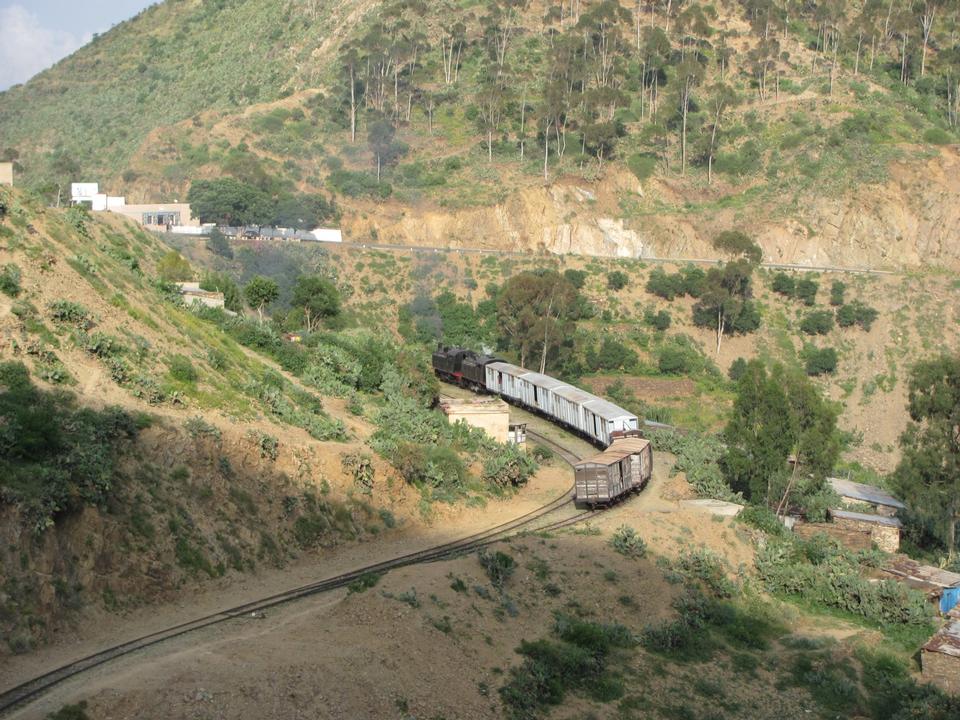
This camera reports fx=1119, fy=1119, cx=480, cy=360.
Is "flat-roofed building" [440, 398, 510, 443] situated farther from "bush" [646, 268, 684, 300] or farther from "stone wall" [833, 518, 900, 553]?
"bush" [646, 268, 684, 300]

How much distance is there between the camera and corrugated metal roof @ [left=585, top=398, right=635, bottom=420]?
44219mm

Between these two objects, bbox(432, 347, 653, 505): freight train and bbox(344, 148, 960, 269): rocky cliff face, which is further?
bbox(344, 148, 960, 269): rocky cliff face

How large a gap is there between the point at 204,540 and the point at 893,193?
7148 cm

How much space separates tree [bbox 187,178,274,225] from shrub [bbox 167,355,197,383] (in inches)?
2024

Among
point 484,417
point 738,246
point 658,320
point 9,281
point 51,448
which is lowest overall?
point 658,320

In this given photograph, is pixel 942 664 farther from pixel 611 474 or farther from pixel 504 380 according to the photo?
pixel 504 380

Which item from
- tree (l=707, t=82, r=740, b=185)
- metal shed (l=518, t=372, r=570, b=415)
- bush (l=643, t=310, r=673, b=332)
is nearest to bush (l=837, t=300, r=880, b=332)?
bush (l=643, t=310, r=673, b=332)

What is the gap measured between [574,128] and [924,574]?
68858 millimetres

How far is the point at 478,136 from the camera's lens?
97.2 meters

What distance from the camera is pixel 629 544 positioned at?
31969 mm

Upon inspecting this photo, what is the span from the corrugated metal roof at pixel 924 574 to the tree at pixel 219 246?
50.2 metres

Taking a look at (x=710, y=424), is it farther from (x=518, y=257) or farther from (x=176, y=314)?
(x=176, y=314)

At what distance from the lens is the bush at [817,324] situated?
75812 mm

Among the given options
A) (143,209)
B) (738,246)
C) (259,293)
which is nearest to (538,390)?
(259,293)
